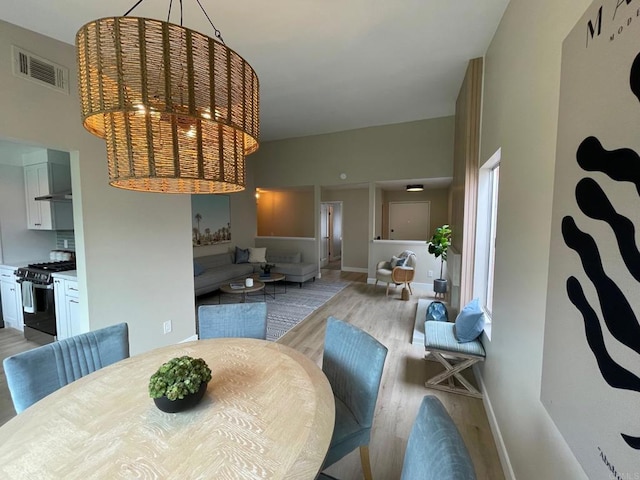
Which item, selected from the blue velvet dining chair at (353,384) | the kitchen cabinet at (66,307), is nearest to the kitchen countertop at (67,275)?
the kitchen cabinet at (66,307)

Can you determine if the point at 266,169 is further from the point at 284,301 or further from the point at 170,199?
the point at 170,199

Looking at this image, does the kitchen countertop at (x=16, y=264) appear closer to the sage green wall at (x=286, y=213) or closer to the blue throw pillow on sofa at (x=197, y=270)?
the blue throw pillow on sofa at (x=197, y=270)

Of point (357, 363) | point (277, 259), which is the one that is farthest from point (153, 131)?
point (277, 259)

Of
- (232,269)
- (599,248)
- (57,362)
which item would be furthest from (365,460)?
(232,269)

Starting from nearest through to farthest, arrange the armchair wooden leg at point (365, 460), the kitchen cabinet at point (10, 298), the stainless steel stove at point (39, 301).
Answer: the armchair wooden leg at point (365, 460) → the stainless steel stove at point (39, 301) → the kitchen cabinet at point (10, 298)

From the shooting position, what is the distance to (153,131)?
100cm

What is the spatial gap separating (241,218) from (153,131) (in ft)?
18.9

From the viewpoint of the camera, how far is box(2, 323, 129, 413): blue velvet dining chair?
1.20m

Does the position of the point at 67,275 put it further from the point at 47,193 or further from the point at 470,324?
the point at 470,324

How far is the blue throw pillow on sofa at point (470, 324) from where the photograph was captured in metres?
2.29

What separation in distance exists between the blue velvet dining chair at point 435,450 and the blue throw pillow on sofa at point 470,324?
1703 mm

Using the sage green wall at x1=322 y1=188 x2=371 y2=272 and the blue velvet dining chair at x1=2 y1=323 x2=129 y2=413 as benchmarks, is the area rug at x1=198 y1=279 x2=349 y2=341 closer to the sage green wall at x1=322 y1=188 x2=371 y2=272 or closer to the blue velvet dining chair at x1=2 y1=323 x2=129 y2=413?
the sage green wall at x1=322 y1=188 x2=371 y2=272

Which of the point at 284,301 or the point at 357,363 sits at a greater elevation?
the point at 357,363

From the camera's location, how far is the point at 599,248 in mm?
794
